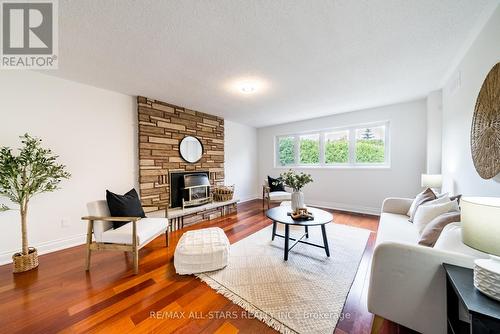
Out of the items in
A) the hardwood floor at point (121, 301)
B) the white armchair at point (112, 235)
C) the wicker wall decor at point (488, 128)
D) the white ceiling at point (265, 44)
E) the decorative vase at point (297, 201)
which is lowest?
the hardwood floor at point (121, 301)

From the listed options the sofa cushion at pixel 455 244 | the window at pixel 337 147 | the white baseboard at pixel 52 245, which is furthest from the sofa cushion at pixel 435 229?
the white baseboard at pixel 52 245

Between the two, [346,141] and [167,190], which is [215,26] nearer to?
[167,190]

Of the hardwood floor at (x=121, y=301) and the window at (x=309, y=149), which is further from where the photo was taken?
the window at (x=309, y=149)

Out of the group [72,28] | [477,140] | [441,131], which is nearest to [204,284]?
[72,28]

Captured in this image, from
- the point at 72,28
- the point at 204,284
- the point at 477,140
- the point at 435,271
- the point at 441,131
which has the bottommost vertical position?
the point at 204,284

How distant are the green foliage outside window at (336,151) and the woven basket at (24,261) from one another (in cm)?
535

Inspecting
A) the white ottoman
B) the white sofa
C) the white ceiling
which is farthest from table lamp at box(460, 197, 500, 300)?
the white ottoman

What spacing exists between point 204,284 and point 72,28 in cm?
255

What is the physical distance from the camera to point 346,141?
4.59m

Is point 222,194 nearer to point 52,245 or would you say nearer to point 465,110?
point 52,245

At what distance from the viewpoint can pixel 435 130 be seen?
3.20 meters

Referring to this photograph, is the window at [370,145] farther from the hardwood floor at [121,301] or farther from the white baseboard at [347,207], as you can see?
the hardwood floor at [121,301]

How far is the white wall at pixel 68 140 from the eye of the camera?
2219 millimetres

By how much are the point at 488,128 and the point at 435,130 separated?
2.24 meters
